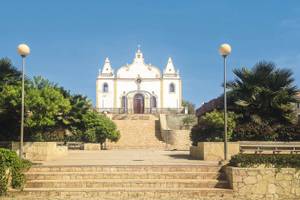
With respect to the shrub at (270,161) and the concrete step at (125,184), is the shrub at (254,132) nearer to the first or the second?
the shrub at (270,161)

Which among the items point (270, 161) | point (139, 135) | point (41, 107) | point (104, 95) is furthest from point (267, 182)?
point (104, 95)

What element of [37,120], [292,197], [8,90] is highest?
[8,90]

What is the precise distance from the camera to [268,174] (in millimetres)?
12992

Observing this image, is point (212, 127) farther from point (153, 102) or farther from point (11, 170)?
point (153, 102)

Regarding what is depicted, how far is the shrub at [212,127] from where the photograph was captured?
19.5 metres

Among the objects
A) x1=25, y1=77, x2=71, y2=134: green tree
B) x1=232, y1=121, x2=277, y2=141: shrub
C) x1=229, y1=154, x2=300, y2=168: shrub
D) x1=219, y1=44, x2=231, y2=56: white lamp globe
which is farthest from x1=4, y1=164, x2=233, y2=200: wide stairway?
x1=232, y1=121, x2=277, y2=141: shrub

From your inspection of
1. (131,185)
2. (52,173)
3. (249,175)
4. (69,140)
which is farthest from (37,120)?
(69,140)

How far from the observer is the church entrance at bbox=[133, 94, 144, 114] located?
69.0 meters

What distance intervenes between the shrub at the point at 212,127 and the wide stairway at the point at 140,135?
66.4ft

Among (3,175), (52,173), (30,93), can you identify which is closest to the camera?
(3,175)

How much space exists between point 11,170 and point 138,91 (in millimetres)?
56842

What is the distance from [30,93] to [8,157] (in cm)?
578

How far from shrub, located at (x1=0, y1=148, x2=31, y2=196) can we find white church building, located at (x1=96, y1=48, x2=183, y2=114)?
178 feet

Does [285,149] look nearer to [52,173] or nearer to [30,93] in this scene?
[52,173]
